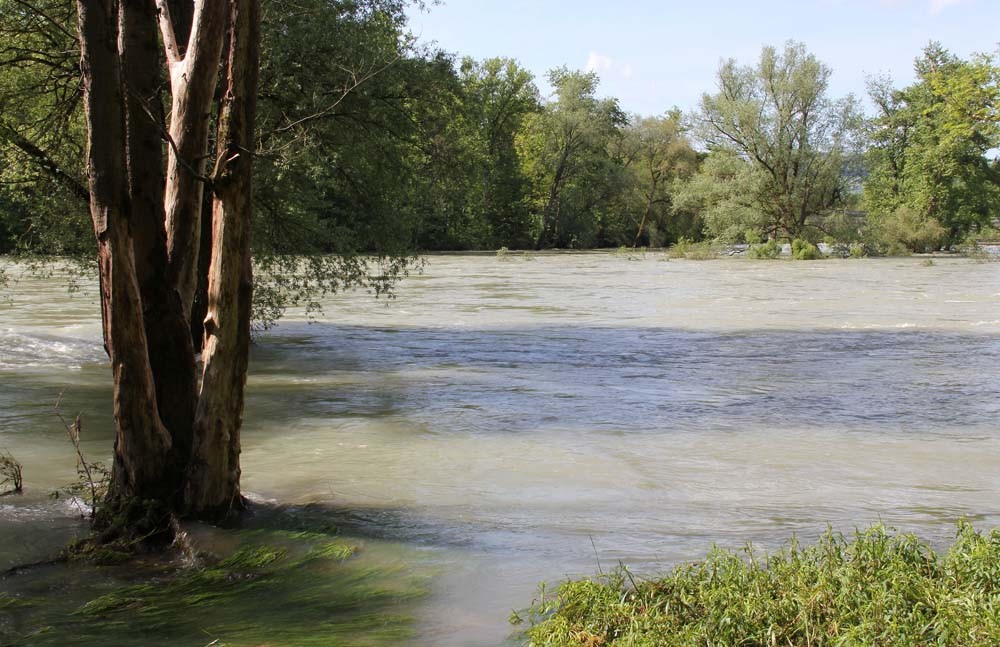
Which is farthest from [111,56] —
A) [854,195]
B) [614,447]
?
[854,195]

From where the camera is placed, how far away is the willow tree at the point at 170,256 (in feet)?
20.3

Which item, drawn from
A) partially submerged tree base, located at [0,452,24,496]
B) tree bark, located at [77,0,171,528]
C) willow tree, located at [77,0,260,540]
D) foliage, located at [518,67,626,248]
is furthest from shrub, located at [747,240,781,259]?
tree bark, located at [77,0,171,528]

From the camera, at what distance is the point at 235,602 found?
557 centimetres

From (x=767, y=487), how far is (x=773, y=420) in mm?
3103

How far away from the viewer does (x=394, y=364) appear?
16.1m

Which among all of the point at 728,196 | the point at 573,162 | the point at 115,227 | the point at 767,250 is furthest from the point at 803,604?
the point at 573,162

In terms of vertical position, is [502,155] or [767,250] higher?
[502,155]

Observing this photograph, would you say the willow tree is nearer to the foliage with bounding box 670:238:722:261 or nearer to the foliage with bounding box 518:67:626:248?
the foliage with bounding box 670:238:722:261

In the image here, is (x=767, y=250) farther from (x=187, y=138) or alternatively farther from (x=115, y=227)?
(x=115, y=227)

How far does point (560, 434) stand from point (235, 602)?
18.2 feet

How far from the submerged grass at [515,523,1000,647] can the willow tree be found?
2.69 meters

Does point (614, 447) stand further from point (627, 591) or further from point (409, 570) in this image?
point (627, 591)

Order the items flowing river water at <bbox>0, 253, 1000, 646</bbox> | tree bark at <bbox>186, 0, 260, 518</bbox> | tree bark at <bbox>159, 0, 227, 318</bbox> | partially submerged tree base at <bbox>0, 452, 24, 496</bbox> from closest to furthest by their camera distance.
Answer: tree bark at <bbox>186, 0, 260, 518</bbox> → tree bark at <bbox>159, 0, 227, 318</bbox> → flowing river water at <bbox>0, 253, 1000, 646</bbox> → partially submerged tree base at <bbox>0, 452, 24, 496</bbox>

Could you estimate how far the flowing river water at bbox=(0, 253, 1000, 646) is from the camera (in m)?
6.86
